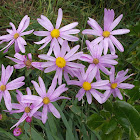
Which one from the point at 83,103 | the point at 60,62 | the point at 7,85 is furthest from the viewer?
the point at 83,103

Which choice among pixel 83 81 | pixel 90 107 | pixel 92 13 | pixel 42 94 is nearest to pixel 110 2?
pixel 92 13

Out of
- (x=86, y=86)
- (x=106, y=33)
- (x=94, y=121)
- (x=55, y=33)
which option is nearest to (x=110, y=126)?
(x=94, y=121)

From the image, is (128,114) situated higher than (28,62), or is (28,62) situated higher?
(28,62)

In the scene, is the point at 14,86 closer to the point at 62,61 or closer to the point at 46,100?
the point at 46,100

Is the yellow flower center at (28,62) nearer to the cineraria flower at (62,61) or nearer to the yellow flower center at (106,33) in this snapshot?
the cineraria flower at (62,61)

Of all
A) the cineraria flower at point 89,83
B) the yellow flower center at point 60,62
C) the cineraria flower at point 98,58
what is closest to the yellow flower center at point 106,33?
the cineraria flower at point 98,58

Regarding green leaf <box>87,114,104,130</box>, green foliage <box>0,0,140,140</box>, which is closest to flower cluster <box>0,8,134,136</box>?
green foliage <box>0,0,140,140</box>

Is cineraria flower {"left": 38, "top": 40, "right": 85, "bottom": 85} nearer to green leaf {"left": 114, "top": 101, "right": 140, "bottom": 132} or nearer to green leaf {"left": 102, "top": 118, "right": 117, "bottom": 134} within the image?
green leaf {"left": 114, "top": 101, "right": 140, "bottom": 132}

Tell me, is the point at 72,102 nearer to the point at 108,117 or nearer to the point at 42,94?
the point at 108,117
